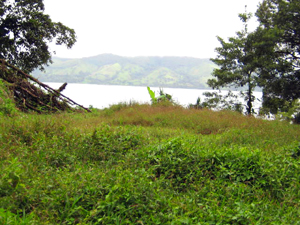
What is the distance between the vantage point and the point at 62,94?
14.2m

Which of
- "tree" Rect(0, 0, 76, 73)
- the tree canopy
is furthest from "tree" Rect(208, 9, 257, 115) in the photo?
"tree" Rect(0, 0, 76, 73)

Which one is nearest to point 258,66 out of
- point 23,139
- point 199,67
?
point 23,139

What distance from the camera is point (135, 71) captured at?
94.6 meters

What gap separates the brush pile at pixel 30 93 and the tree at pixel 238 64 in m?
13.1

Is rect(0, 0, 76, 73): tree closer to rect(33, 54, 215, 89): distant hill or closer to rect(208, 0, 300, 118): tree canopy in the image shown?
rect(208, 0, 300, 118): tree canopy

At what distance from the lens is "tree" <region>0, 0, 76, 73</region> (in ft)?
56.7

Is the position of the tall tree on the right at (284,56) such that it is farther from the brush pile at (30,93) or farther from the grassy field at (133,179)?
the brush pile at (30,93)

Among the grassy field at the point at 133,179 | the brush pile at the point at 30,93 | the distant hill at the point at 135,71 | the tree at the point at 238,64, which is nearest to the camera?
the grassy field at the point at 133,179

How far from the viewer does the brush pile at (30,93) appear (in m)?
12.4

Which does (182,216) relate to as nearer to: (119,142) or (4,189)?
(4,189)

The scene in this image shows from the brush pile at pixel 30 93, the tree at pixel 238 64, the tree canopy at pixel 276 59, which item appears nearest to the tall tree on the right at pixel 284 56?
the tree canopy at pixel 276 59

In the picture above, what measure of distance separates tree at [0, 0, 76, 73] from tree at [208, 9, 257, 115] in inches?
484

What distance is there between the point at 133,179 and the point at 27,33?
52.9 feet

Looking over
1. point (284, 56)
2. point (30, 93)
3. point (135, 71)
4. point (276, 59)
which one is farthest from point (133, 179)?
point (135, 71)
